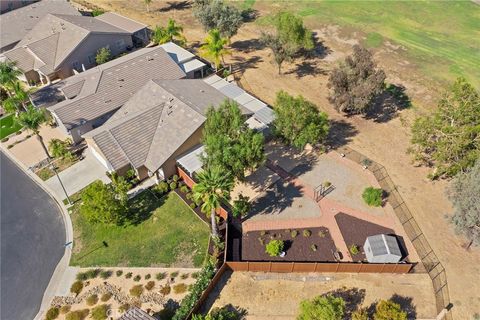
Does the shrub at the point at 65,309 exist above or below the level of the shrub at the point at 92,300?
below

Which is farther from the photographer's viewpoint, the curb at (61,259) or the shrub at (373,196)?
the shrub at (373,196)

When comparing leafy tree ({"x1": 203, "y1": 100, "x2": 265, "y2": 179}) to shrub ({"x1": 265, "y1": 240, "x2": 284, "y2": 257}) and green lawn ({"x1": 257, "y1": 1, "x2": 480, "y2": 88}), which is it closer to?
shrub ({"x1": 265, "y1": 240, "x2": 284, "y2": 257})

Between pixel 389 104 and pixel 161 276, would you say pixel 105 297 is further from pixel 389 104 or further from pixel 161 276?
pixel 389 104

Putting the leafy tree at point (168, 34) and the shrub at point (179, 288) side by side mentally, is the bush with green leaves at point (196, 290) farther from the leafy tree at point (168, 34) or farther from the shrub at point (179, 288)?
the leafy tree at point (168, 34)

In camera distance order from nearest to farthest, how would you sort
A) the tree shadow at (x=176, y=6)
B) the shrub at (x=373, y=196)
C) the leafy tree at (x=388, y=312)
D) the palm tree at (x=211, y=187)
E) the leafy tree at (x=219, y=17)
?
the leafy tree at (x=388, y=312), the palm tree at (x=211, y=187), the shrub at (x=373, y=196), the leafy tree at (x=219, y=17), the tree shadow at (x=176, y=6)

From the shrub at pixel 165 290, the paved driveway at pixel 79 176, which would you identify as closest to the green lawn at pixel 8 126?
the paved driveway at pixel 79 176

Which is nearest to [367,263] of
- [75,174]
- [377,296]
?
[377,296]

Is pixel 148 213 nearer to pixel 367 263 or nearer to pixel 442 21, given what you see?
pixel 367 263
